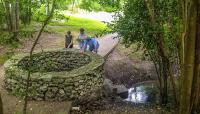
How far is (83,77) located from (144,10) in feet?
10.2

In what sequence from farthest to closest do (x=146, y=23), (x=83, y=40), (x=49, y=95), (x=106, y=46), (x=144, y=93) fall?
(x=106, y=46) < (x=83, y=40) < (x=144, y=93) < (x=49, y=95) < (x=146, y=23)

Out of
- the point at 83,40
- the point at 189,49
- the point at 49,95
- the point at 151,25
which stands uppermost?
the point at 151,25

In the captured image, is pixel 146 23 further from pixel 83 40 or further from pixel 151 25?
pixel 83 40

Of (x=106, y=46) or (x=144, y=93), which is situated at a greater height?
(x=106, y=46)

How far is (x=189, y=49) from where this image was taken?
614 centimetres

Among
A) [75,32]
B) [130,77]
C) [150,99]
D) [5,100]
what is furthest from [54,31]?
[5,100]

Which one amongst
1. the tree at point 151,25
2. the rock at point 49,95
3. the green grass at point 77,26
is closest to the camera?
the tree at point 151,25

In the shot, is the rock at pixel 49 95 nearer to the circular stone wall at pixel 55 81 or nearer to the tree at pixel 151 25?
the circular stone wall at pixel 55 81

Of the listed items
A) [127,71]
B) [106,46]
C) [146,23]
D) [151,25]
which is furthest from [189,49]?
[106,46]

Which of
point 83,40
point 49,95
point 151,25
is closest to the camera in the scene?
point 151,25

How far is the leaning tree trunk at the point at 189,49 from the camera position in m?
6.01

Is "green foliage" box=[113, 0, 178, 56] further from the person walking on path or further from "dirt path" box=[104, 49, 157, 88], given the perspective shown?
"dirt path" box=[104, 49, 157, 88]

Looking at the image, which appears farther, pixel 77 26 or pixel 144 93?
pixel 77 26

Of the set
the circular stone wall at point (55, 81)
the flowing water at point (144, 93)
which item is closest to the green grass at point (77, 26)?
the flowing water at point (144, 93)
